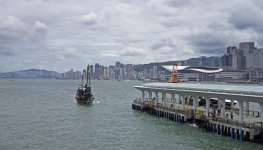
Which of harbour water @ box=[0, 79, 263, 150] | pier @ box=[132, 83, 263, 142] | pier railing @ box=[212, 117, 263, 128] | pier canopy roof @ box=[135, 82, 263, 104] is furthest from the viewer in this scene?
harbour water @ box=[0, 79, 263, 150]

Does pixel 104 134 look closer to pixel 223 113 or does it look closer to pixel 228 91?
pixel 223 113

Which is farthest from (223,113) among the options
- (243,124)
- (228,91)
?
(243,124)

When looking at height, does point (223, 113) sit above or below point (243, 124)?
above

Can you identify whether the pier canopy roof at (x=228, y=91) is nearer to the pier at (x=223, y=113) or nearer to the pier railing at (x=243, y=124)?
the pier at (x=223, y=113)

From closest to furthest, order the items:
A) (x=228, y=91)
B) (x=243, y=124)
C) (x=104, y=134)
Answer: (x=243, y=124), (x=228, y=91), (x=104, y=134)

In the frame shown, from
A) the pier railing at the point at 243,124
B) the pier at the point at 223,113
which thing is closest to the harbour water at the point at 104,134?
the pier at the point at 223,113

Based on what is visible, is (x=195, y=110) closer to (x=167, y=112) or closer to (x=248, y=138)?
(x=167, y=112)

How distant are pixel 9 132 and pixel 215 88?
2213 centimetres

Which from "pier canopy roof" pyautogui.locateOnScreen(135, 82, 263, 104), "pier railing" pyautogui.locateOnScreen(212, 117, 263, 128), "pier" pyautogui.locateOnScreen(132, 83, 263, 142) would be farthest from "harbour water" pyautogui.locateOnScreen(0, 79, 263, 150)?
"pier canopy roof" pyautogui.locateOnScreen(135, 82, 263, 104)

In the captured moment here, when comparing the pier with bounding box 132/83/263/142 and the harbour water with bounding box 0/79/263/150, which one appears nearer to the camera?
the pier with bounding box 132/83/263/142

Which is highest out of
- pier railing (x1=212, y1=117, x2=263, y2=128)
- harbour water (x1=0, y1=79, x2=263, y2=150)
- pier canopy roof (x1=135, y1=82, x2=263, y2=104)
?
pier canopy roof (x1=135, y1=82, x2=263, y2=104)

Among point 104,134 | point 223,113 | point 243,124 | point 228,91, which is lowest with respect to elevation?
point 104,134

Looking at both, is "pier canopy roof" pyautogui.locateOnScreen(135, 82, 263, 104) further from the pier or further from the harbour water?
the harbour water

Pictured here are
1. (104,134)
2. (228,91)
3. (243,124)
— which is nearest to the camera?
(243,124)
